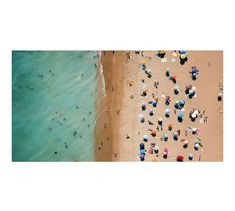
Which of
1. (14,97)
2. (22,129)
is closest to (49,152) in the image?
Result: (22,129)

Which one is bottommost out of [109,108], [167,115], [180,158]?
[180,158]

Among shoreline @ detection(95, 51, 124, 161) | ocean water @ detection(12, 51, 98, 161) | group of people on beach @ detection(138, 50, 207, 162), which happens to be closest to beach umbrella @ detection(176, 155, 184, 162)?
group of people on beach @ detection(138, 50, 207, 162)

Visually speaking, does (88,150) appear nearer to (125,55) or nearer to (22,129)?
(22,129)

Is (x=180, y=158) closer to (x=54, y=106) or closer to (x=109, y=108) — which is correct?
(x=109, y=108)

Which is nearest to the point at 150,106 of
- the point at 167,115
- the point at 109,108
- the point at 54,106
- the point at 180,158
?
the point at 167,115

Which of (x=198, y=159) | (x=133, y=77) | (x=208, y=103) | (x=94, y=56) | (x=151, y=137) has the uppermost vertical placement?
(x=94, y=56)

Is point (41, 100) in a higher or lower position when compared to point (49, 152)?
higher
